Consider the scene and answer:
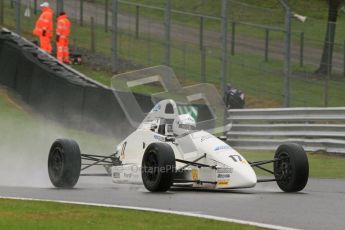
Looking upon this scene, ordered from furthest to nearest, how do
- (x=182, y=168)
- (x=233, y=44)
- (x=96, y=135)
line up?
1. (x=233, y=44)
2. (x=96, y=135)
3. (x=182, y=168)

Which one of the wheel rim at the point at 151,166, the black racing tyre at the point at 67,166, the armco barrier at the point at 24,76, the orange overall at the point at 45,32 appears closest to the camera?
the wheel rim at the point at 151,166

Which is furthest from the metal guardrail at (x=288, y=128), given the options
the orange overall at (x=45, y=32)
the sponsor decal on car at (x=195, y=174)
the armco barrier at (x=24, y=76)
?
the sponsor decal on car at (x=195, y=174)

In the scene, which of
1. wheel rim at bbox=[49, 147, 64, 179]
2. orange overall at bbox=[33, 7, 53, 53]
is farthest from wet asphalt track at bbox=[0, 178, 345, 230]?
orange overall at bbox=[33, 7, 53, 53]

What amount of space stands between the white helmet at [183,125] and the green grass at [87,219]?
11.0ft

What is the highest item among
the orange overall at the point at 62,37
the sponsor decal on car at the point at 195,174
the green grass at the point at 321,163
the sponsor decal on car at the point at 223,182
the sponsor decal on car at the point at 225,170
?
the orange overall at the point at 62,37

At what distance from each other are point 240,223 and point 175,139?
4730 mm

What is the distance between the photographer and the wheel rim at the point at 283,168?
1375cm

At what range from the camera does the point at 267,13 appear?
25.6m

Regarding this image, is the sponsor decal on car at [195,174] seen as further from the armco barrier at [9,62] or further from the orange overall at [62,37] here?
the orange overall at [62,37]

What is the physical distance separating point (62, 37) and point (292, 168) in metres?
17.3

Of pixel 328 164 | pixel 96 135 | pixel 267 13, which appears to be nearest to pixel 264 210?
pixel 328 164

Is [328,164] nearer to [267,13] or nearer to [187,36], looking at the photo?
[267,13]

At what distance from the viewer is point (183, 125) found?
14305 millimetres

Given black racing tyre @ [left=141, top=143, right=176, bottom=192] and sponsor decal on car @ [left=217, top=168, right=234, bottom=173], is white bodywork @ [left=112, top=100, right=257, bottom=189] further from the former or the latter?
black racing tyre @ [left=141, top=143, right=176, bottom=192]
